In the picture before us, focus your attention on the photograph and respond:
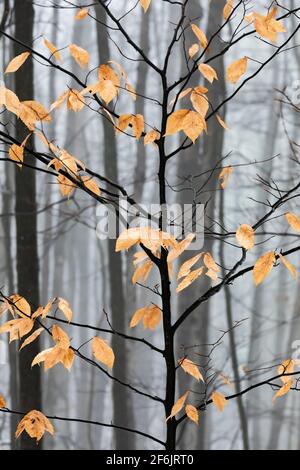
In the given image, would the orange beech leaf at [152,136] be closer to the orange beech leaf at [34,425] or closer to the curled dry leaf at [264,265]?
the curled dry leaf at [264,265]

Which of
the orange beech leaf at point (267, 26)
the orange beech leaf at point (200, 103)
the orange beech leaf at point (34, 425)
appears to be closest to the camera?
the orange beech leaf at point (200, 103)

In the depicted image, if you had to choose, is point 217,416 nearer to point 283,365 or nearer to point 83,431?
point 83,431

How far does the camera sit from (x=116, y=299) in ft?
23.6

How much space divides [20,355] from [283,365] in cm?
248

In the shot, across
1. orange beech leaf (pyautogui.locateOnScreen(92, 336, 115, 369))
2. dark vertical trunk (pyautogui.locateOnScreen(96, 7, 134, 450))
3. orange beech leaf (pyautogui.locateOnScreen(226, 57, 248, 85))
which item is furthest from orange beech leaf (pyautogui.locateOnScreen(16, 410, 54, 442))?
dark vertical trunk (pyautogui.locateOnScreen(96, 7, 134, 450))

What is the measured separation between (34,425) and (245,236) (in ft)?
2.96

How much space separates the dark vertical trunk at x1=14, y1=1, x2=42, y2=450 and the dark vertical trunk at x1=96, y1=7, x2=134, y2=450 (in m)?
2.52

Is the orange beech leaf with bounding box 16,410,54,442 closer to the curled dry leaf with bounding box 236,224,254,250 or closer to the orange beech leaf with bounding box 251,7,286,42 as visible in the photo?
the curled dry leaf with bounding box 236,224,254,250

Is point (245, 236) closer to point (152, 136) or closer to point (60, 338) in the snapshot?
point (152, 136)

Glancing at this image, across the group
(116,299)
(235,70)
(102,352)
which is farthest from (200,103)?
(116,299)

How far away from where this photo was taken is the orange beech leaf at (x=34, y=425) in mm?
1974

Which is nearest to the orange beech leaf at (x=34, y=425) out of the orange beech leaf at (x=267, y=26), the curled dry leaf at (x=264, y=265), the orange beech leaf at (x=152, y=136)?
the curled dry leaf at (x=264, y=265)

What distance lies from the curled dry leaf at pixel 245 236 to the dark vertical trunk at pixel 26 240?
2.60 meters

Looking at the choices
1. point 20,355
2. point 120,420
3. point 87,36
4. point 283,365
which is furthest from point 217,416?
point 283,365
